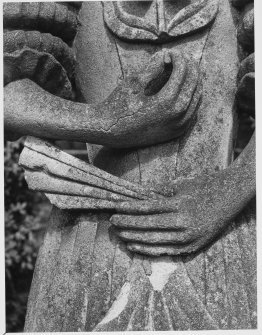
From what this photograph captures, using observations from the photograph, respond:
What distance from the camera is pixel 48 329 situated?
9.73 ft

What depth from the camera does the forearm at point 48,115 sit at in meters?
2.99

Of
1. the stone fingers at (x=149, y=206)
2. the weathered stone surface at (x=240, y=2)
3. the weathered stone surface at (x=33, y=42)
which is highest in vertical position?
the weathered stone surface at (x=240, y=2)

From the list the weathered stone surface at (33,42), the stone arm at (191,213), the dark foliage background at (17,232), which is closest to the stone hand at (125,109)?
the weathered stone surface at (33,42)

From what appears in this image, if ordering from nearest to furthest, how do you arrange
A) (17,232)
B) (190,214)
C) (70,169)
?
(190,214), (70,169), (17,232)

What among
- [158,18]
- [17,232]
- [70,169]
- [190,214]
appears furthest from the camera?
[17,232]

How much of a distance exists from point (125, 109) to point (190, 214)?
43 cm

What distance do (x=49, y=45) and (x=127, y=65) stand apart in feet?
1.01

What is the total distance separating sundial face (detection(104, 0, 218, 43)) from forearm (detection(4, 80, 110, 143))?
35cm

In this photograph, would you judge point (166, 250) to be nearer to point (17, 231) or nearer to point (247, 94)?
point (247, 94)

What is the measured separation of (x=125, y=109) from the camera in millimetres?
2949

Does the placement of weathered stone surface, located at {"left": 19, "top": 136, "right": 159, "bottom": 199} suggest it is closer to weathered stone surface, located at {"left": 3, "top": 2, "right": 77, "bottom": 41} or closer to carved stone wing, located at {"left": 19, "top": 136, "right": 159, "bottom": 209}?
carved stone wing, located at {"left": 19, "top": 136, "right": 159, "bottom": 209}

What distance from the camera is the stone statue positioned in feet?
9.41

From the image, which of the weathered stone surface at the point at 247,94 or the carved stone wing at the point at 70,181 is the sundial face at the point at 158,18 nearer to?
the weathered stone surface at the point at 247,94

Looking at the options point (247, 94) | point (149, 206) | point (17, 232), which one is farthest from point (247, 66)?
point (17, 232)
